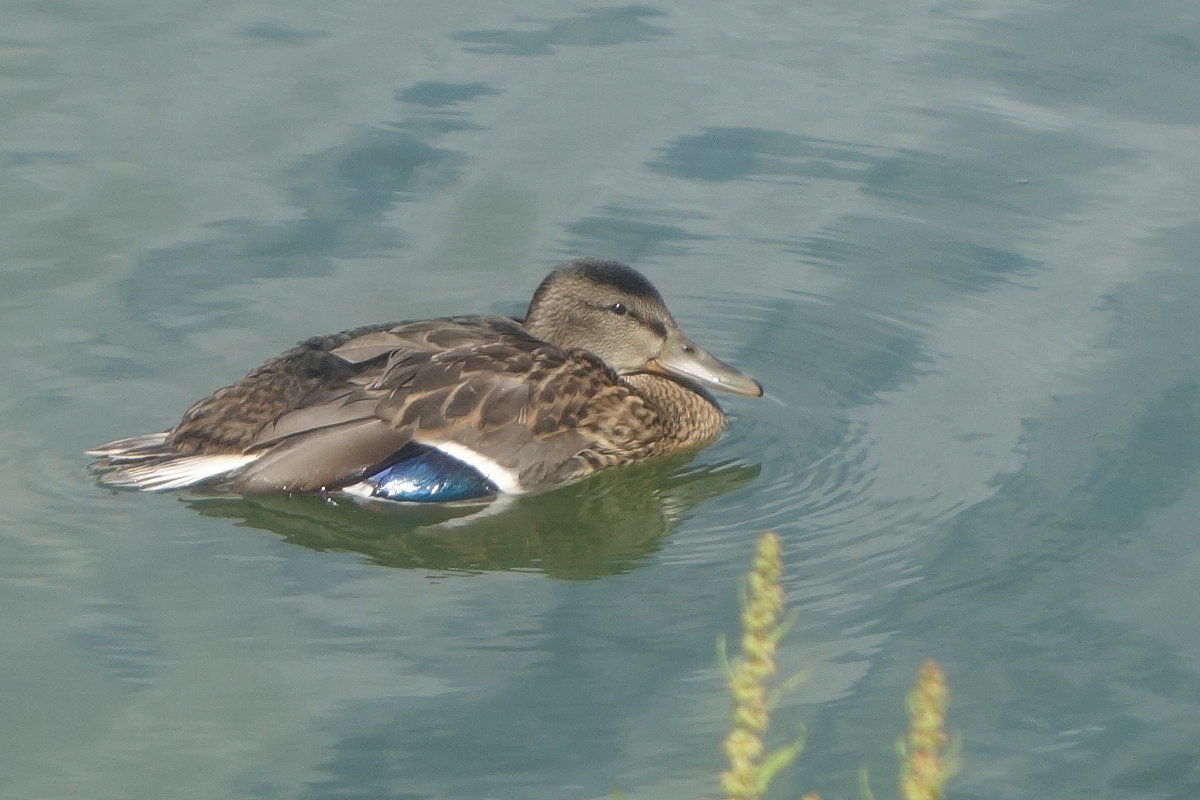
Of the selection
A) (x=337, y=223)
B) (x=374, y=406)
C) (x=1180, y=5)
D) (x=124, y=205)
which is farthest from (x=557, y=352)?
(x=1180, y=5)

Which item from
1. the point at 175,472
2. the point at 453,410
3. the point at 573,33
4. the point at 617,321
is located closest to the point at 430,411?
the point at 453,410

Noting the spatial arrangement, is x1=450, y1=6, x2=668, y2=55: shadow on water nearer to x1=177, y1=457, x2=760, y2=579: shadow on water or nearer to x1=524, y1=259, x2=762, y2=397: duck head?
x1=524, y1=259, x2=762, y2=397: duck head

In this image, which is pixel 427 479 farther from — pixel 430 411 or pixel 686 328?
pixel 686 328

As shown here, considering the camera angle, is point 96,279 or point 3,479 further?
point 96,279

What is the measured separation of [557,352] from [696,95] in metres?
3.28

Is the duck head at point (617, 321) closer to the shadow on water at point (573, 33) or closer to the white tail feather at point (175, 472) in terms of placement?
the white tail feather at point (175, 472)

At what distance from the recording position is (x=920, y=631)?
6.28 metres

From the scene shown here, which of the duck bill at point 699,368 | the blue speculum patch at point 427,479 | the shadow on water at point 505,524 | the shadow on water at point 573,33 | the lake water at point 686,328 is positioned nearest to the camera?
the lake water at point 686,328

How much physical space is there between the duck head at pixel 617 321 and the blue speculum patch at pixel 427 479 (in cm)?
100

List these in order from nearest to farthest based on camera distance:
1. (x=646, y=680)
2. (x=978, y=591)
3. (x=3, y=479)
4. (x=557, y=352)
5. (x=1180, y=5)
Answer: (x=646, y=680) → (x=978, y=591) → (x=3, y=479) → (x=557, y=352) → (x=1180, y=5)

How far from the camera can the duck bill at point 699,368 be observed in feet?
26.2

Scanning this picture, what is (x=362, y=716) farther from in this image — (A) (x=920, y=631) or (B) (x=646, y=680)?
(A) (x=920, y=631)

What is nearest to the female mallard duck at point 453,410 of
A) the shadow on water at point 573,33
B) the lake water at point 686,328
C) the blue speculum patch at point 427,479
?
the blue speculum patch at point 427,479

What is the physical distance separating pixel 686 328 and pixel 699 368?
2.05 ft
